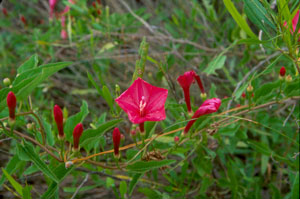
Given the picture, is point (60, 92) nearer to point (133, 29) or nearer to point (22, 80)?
point (133, 29)

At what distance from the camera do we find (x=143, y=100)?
1.01 m

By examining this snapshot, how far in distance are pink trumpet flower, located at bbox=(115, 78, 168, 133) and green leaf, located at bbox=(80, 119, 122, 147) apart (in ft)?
0.22

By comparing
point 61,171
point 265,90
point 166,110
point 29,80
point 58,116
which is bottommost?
point 166,110

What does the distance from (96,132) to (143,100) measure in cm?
19

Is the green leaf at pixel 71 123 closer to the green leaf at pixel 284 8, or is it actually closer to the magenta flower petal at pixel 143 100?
the magenta flower petal at pixel 143 100

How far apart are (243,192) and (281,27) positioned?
941mm

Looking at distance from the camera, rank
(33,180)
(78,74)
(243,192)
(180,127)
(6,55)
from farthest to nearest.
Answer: (6,55) < (78,74) < (33,180) < (243,192) < (180,127)

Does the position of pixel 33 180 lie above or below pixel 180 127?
below

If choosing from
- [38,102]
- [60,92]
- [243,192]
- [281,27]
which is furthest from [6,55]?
A: [281,27]


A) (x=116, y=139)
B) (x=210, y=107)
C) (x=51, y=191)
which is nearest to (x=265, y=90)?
(x=210, y=107)

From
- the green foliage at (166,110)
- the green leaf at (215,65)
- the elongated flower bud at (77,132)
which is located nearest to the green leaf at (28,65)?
the green foliage at (166,110)

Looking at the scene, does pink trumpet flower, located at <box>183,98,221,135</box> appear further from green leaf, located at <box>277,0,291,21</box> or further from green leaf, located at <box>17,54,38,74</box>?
green leaf, located at <box>17,54,38,74</box>

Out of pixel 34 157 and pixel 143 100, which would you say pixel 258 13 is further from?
pixel 34 157

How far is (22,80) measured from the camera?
2.85 ft
